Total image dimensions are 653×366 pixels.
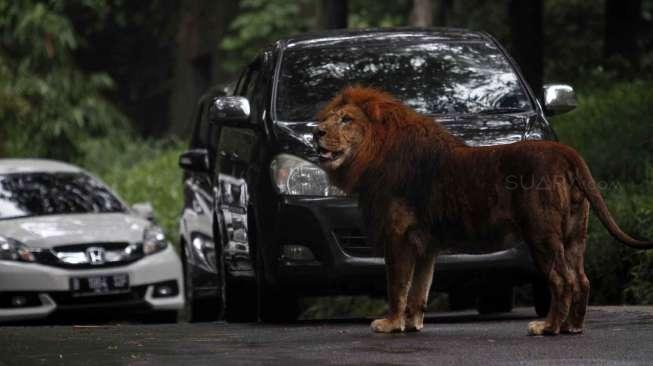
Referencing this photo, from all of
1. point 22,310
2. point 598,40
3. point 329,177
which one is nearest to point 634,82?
point 598,40

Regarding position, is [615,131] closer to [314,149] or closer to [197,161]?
[197,161]

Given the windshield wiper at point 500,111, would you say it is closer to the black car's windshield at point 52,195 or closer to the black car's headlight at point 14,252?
the black car's headlight at point 14,252

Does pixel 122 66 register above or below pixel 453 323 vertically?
below

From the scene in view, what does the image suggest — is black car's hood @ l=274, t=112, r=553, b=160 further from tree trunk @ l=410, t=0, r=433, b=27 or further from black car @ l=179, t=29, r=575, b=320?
tree trunk @ l=410, t=0, r=433, b=27

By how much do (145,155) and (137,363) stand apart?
79.2ft

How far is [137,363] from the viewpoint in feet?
31.4

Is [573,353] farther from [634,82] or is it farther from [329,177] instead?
[634,82]

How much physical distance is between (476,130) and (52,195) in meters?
5.97

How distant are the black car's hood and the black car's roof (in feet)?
3.61

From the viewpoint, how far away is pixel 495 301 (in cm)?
1375

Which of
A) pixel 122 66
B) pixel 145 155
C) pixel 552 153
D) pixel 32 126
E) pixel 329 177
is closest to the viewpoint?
pixel 552 153

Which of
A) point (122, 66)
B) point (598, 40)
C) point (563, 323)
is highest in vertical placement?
point (563, 323)

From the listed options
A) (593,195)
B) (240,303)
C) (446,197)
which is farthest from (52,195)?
(593,195)

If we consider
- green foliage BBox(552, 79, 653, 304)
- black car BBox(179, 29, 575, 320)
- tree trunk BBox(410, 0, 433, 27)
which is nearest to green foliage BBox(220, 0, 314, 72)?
tree trunk BBox(410, 0, 433, 27)
